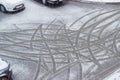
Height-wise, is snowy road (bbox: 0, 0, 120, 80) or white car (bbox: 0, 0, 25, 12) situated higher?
white car (bbox: 0, 0, 25, 12)

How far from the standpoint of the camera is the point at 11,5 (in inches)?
794

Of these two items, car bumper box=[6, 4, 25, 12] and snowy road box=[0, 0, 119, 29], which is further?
car bumper box=[6, 4, 25, 12]

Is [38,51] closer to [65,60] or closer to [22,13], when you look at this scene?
[65,60]

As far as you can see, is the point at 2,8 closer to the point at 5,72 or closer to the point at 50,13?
the point at 50,13

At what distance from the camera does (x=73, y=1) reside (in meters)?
21.4

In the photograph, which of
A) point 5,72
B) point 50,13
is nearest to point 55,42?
point 5,72

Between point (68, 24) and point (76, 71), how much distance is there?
17.6ft

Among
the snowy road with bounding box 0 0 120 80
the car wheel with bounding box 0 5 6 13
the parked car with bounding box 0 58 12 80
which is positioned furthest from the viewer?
the car wheel with bounding box 0 5 6 13

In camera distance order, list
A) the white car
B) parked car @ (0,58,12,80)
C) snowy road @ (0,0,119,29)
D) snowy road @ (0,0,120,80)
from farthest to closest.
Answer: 1. the white car
2. snowy road @ (0,0,119,29)
3. snowy road @ (0,0,120,80)
4. parked car @ (0,58,12,80)

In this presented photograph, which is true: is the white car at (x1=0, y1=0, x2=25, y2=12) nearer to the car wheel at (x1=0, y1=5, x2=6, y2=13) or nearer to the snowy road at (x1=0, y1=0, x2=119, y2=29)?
the car wheel at (x1=0, y1=5, x2=6, y2=13)

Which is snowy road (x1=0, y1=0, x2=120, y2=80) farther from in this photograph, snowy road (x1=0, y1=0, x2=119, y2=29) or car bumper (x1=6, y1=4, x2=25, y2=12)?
car bumper (x1=6, y1=4, x2=25, y2=12)

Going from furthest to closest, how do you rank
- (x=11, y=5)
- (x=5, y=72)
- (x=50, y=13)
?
(x=11, y=5), (x=50, y=13), (x=5, y=72)

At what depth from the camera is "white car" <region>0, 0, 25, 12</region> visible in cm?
2020

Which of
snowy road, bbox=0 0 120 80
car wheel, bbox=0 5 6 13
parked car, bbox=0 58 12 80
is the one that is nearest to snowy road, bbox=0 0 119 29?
snowy road, bbox=0 0 120 80
